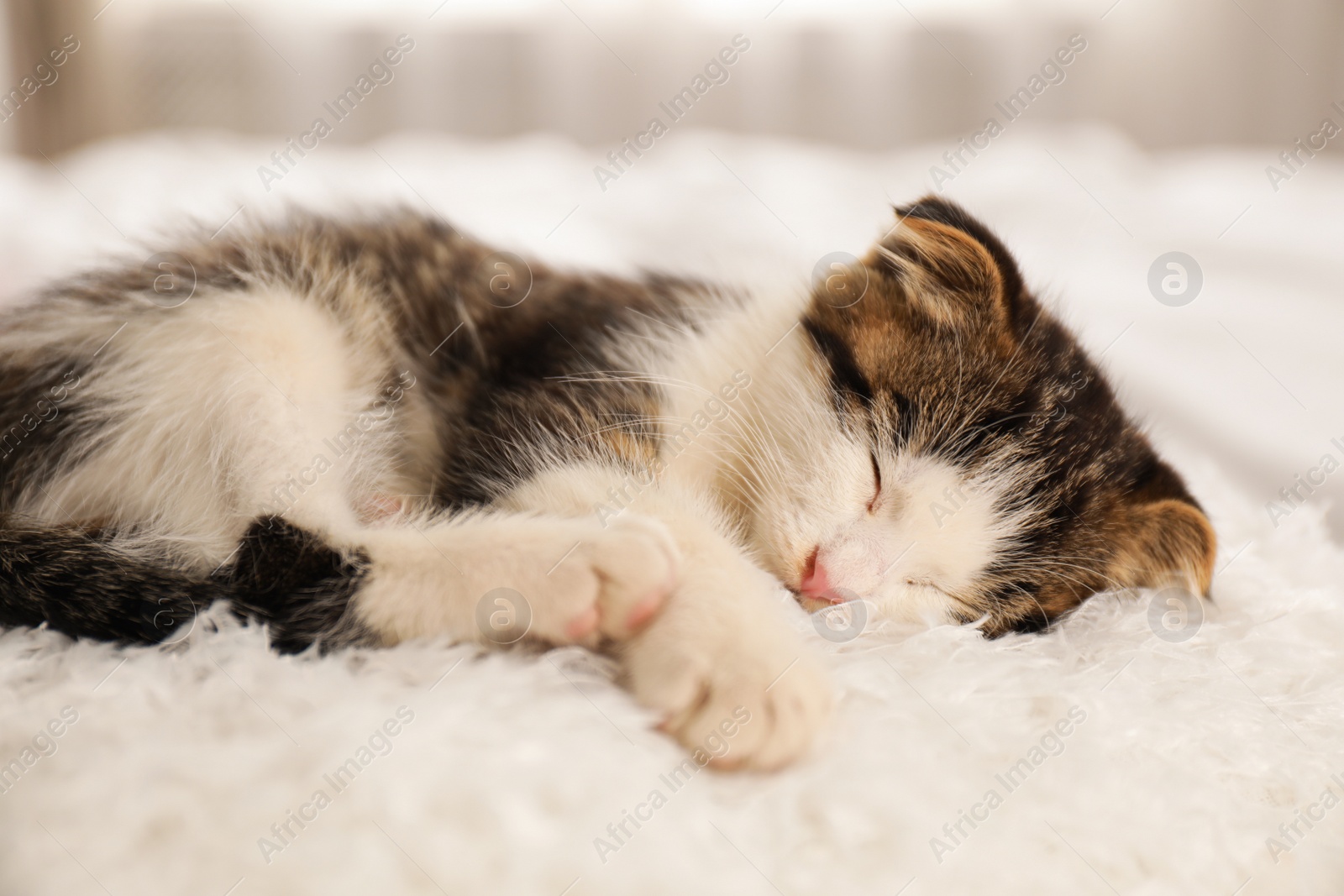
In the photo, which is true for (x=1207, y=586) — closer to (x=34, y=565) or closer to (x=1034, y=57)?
(x=34, y=565)

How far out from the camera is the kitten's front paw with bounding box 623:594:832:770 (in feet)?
2.51

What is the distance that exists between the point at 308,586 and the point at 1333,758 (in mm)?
1095

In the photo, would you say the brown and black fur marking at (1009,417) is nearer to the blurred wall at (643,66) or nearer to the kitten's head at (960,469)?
the kitten's head at (960,469)

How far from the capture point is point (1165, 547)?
1.17m

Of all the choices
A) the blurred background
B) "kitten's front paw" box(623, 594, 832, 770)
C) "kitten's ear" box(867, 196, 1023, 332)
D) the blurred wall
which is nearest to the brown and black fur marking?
"kitten's ear" box(867, 196, 1023, 332)

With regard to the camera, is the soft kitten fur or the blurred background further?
the blurred background

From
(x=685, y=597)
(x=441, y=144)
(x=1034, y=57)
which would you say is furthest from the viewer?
(x=1034, y=57)

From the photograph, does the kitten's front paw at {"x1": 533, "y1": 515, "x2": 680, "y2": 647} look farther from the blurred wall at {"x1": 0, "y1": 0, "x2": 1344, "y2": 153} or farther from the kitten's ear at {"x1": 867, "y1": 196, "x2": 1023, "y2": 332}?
the blurred wall at {"x1": 0, "y1": 0, "x2": 1344, "y2": 153}

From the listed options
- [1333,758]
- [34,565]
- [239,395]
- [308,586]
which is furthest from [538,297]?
[1333,758]

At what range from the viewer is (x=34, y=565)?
92 centimetres

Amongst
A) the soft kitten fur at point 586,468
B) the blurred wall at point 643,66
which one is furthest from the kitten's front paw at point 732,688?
the blurred wall at point 643,66

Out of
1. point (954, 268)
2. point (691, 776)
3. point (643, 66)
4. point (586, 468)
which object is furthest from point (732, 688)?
point (643, 66)

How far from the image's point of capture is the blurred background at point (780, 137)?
218 cm

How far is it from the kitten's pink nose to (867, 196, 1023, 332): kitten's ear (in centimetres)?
39
